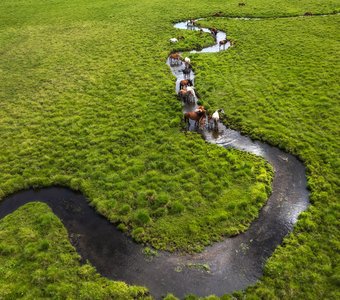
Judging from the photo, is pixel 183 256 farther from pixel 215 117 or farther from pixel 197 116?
pixel 215 117

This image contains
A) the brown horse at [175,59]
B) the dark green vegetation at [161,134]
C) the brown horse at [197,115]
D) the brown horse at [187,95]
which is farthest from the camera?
the brown horse at [175,59]

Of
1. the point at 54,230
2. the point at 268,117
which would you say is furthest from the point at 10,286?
the point at 268,117

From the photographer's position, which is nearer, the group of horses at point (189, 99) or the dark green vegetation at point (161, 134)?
the dark green vegetation at point (161, 134)

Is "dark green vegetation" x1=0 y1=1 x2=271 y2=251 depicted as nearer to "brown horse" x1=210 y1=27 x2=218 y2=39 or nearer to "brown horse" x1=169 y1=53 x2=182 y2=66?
"brown horse" x1=169 y1=53 x2=182 y2=66

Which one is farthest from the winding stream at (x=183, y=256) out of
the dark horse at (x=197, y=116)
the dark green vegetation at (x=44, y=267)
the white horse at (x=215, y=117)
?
the dark horse at (x=197, y=116)

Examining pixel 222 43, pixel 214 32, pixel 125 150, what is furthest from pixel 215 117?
pixel 214 32

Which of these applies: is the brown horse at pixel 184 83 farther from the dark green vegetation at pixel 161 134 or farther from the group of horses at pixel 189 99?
the dark green vegetation at pixel 161 134

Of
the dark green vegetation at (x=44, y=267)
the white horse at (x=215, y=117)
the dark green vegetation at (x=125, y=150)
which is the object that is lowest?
the dark green vegetation at (x=44, y=267)
